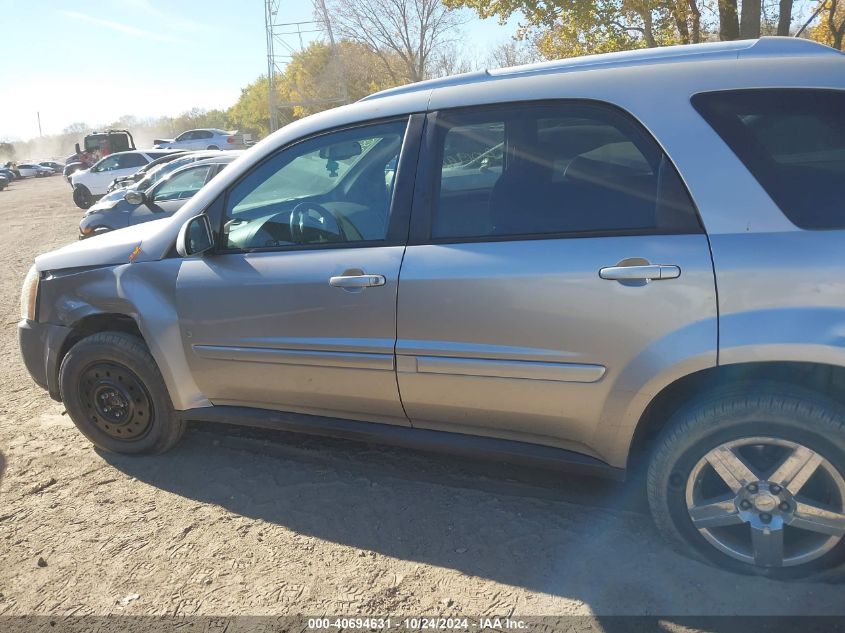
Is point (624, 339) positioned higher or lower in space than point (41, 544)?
higher

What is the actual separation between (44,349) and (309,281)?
1858 millimetres

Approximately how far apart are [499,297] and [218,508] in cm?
178

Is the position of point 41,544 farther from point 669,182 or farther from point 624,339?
point 669,182

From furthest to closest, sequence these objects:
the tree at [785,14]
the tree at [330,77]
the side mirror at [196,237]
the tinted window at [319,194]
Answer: the tree at [330,77]
the tree at [785,14]
the side mirror at [196,237]
the tinted window at [319,194]

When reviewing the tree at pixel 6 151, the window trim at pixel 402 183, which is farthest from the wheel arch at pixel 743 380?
the tree at pixel 6 151

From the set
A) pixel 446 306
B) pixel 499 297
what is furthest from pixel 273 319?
pixel 499 297

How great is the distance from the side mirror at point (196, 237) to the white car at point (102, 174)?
62.5 feet

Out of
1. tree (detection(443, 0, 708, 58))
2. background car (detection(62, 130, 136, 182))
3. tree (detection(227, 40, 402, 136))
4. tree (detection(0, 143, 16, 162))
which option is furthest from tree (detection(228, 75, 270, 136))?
tree (detection(443, 0, 708, 58))

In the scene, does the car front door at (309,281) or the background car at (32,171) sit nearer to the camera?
the car front door at (309,281)

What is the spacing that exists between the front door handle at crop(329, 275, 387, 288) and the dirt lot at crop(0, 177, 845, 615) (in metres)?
1.09

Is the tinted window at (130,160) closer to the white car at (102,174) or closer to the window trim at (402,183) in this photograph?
the white car at (102,174)

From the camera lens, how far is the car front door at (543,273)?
229 cm

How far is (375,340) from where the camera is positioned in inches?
109

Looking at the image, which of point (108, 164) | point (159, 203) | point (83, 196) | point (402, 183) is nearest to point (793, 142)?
point (402, 183)
